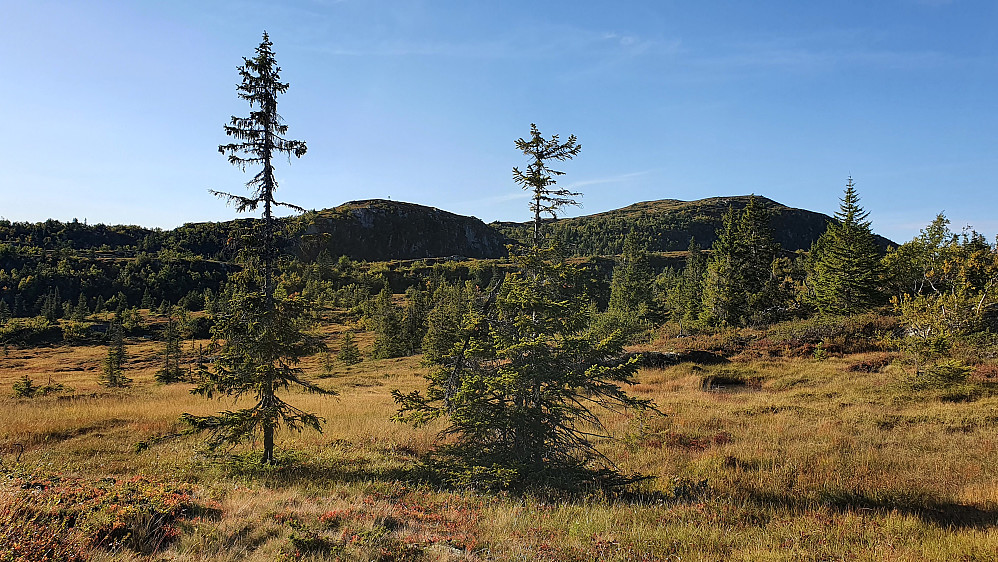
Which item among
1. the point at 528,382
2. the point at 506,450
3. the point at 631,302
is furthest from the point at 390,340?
the point at 528,382

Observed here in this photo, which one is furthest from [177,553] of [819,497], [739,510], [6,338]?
[6,338]

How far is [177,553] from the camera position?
564 cm

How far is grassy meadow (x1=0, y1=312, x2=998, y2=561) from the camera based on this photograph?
6.25 meters

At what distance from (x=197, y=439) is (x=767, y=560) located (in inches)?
625

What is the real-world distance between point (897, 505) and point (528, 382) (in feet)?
26.0

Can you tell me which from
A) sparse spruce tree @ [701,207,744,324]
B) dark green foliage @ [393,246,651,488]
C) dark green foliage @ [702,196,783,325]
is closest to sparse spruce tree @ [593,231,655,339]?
sparse spruce tree @ [701,207,744,324]

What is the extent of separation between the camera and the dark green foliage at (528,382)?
385 inches

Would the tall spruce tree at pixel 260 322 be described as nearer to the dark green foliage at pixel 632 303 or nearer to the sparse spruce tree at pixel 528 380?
the sparse spruce tree at pixel 528 380

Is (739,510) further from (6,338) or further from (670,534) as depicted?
(6,338)

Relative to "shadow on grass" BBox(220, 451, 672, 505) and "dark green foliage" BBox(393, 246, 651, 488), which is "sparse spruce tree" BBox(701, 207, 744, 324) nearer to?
"shadow on grass" BBox(220, 451, 672, 505)

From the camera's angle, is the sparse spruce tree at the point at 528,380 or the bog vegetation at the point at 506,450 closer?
the bog vegetation at the point at 506,450

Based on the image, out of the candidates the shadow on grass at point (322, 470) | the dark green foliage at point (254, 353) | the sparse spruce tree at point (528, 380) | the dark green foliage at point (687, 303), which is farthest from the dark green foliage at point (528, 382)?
the dark green foliage at point (687, 303)

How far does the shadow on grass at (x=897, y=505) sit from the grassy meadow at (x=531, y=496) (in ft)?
0.19

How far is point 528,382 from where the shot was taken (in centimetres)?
1004
